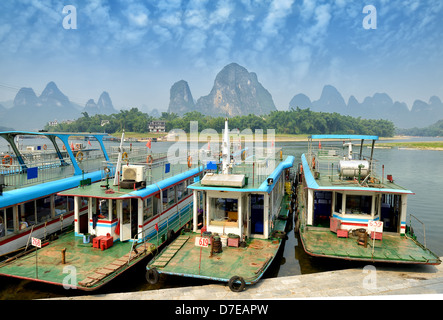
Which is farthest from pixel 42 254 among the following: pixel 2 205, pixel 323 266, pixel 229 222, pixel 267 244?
pixel 323 266

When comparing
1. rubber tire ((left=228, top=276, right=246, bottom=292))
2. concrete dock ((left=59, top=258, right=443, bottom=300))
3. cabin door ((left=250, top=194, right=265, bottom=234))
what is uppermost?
cabin door ((left=250, top=194, right=265, bottom=234))

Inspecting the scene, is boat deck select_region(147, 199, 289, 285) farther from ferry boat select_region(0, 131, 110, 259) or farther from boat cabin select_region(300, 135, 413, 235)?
ferry boat select_region(0, 131, 110, 259)

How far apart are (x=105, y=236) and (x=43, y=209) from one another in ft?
12.6

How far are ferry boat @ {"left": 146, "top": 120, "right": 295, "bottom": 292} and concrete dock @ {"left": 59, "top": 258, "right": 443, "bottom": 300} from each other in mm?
489

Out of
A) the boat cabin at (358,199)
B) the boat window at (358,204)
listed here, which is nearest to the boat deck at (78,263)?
the boat cabin at (358,199)

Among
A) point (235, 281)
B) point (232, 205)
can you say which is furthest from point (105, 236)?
point (235, 281)

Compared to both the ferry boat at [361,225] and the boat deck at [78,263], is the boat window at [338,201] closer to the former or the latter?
the ferry boat at [361,225]

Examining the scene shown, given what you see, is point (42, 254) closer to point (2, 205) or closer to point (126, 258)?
point (2, 205)

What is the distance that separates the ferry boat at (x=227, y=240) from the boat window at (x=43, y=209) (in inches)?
233

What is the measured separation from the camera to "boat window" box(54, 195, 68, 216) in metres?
13.4

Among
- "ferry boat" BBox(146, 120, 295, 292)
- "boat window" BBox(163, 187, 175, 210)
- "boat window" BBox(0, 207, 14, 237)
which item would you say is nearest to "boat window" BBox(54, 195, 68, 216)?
"boat window" BBox(0, 207, 14, 237)

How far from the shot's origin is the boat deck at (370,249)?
9.87m

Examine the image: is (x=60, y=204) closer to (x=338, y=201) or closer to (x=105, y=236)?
(x=105, y=236)

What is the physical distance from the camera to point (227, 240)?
11.2m
